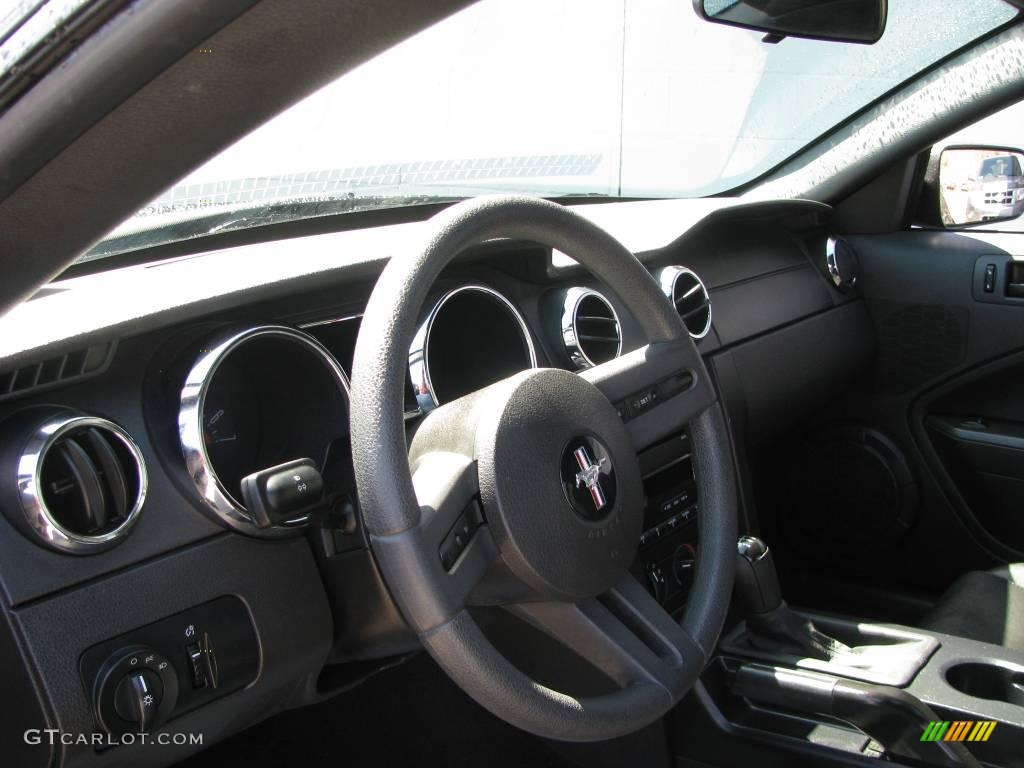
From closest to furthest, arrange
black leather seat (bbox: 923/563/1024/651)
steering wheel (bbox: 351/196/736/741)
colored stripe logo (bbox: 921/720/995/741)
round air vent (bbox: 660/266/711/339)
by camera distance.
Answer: steering wheel (bbox: 351/196/736/741)
colored stripe logo (bbox: 921/720/995/741)
black leather seat (bbox: 923/563/1024/651)
round air vent (bbox: 660/266/711/339)

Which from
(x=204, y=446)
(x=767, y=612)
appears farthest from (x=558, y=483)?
(x=767, y=612)

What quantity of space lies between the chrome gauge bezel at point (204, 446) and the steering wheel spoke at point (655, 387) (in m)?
0.47

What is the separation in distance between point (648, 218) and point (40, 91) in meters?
1.83

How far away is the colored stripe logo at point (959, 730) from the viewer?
160 cm

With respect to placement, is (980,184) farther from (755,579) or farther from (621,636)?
(621,636)

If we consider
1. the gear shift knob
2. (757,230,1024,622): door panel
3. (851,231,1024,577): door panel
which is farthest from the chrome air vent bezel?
(851,231,1024,577): door panel

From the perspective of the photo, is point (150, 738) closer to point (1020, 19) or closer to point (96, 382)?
point (96, 382)

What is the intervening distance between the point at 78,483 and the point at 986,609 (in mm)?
1731

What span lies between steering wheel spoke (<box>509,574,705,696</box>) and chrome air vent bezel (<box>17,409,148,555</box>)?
501 millimetres

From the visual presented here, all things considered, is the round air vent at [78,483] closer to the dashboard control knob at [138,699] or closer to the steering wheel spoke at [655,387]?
the dashboard control knob at [138,699]

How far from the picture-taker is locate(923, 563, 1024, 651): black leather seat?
1.98m

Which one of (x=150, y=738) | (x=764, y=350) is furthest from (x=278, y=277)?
(x=764, y=350)

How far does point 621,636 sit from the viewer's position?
4.32 feet

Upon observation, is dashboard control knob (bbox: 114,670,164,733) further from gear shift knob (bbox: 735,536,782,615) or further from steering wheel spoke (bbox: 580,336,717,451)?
gear shift knob (bbox: 735,536,782,615)
